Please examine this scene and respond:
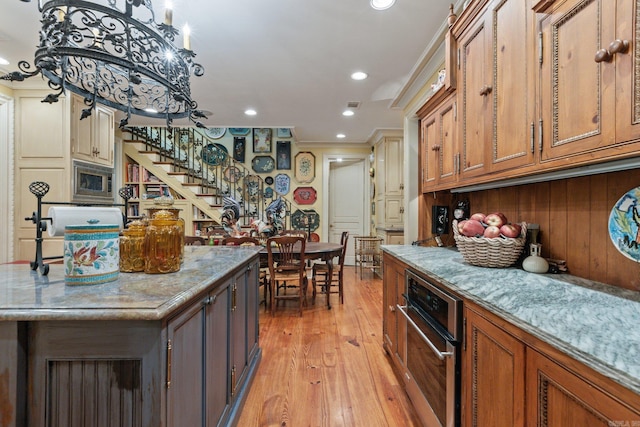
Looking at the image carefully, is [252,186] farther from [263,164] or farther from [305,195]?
[305,195]

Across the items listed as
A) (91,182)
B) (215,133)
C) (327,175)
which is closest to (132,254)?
(91,182)

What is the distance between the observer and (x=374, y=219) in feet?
19.8

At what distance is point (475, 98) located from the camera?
1733mm

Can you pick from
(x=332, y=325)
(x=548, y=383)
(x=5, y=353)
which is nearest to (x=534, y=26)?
(x=548, y=383)

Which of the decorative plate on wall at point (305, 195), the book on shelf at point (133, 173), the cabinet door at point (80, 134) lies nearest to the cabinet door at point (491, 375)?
the cabinet door at point (80, 134)

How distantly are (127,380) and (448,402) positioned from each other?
1.22 meters

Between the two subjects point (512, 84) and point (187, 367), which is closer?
point (187, 367)

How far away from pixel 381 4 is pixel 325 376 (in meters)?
2.75

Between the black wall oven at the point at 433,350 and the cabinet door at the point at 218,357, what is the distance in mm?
1005

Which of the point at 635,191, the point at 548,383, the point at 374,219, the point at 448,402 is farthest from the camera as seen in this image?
the point at 374,219

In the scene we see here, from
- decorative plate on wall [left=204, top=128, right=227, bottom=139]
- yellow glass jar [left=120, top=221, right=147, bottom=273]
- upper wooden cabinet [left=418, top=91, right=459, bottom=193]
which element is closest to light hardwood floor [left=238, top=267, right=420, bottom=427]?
yellow glass jar [left=120, top=221, right=147, bottom=273]

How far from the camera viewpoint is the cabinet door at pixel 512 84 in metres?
1.28

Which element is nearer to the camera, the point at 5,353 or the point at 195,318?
the point at 5,353

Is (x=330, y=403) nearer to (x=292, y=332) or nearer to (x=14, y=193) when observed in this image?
(x=292, y=332)
